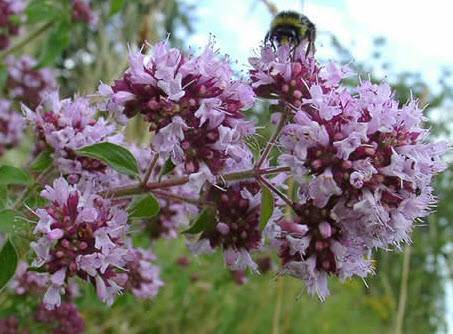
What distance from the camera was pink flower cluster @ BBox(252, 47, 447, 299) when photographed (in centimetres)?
122

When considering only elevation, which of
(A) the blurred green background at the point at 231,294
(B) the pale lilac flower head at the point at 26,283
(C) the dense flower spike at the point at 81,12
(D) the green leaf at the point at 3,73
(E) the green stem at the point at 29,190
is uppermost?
(E) the green stem at the point at 29,190

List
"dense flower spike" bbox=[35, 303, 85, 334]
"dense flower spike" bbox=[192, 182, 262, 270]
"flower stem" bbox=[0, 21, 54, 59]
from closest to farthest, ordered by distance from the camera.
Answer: "dense flower spike" bbox=[192, 182, 262, 270], "dense flower spike" bbox=[35, 303, 85, 334], "flower stem" bbox=[0, 21, 54, 59]

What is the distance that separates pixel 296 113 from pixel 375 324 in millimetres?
4545

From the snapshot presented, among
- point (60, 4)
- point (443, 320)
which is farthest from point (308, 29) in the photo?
point (443, 320)

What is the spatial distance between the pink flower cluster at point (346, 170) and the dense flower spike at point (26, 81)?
164 cm

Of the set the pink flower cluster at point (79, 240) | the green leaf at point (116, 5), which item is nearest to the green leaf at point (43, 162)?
the pink flower cluster at point (79, 240)

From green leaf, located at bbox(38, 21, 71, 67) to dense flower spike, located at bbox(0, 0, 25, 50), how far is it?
0.19m

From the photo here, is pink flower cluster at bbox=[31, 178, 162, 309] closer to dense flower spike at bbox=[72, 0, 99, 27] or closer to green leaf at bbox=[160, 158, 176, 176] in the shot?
green leaf at bbox=[160, 158, 176, 176]

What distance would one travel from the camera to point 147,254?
80.4 inches

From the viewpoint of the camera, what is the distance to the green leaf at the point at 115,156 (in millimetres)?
1355

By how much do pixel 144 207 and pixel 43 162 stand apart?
281 millimetres

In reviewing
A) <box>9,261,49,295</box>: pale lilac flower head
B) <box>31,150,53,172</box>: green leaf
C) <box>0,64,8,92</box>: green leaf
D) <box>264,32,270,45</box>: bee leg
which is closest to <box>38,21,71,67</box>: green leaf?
<box>0,64,8,92</box>: green leaf

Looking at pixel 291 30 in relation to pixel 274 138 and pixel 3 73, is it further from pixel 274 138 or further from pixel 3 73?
pixel 3 73

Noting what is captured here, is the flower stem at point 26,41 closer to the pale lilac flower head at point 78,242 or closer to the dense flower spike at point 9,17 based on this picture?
the dense flower spike at point 9,17
